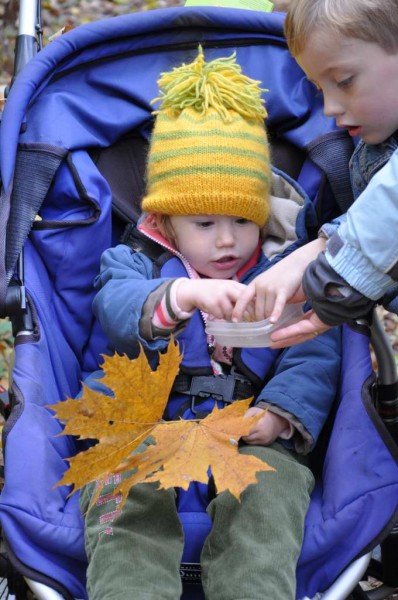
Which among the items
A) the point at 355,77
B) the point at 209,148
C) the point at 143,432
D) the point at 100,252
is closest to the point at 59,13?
the point at 100,252

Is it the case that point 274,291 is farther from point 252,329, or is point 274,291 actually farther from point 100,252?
point 100,252

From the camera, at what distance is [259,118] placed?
2.44 meters

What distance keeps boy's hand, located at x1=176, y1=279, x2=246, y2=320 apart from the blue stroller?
14.4 inches

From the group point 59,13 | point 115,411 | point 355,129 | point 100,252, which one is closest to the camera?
point 115,411

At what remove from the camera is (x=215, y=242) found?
2312mm

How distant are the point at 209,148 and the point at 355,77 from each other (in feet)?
1.78

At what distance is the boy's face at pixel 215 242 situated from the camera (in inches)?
91.0

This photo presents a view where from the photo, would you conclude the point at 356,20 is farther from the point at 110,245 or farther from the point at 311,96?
the point at 110,245

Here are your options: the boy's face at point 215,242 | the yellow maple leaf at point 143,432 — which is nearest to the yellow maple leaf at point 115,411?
the yellow maple leaf at point 143,432

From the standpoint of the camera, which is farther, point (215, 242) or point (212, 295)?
point (215, 242)

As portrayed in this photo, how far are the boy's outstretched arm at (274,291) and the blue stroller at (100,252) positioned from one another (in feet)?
0.96

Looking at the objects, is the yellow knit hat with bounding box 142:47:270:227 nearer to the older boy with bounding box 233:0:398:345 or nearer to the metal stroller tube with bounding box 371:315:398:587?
the older boy with bounding box 233:0:398:345

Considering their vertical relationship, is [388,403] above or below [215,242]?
below

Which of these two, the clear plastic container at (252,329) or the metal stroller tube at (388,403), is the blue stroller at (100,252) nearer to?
the metal stroller tube at (388,403)
